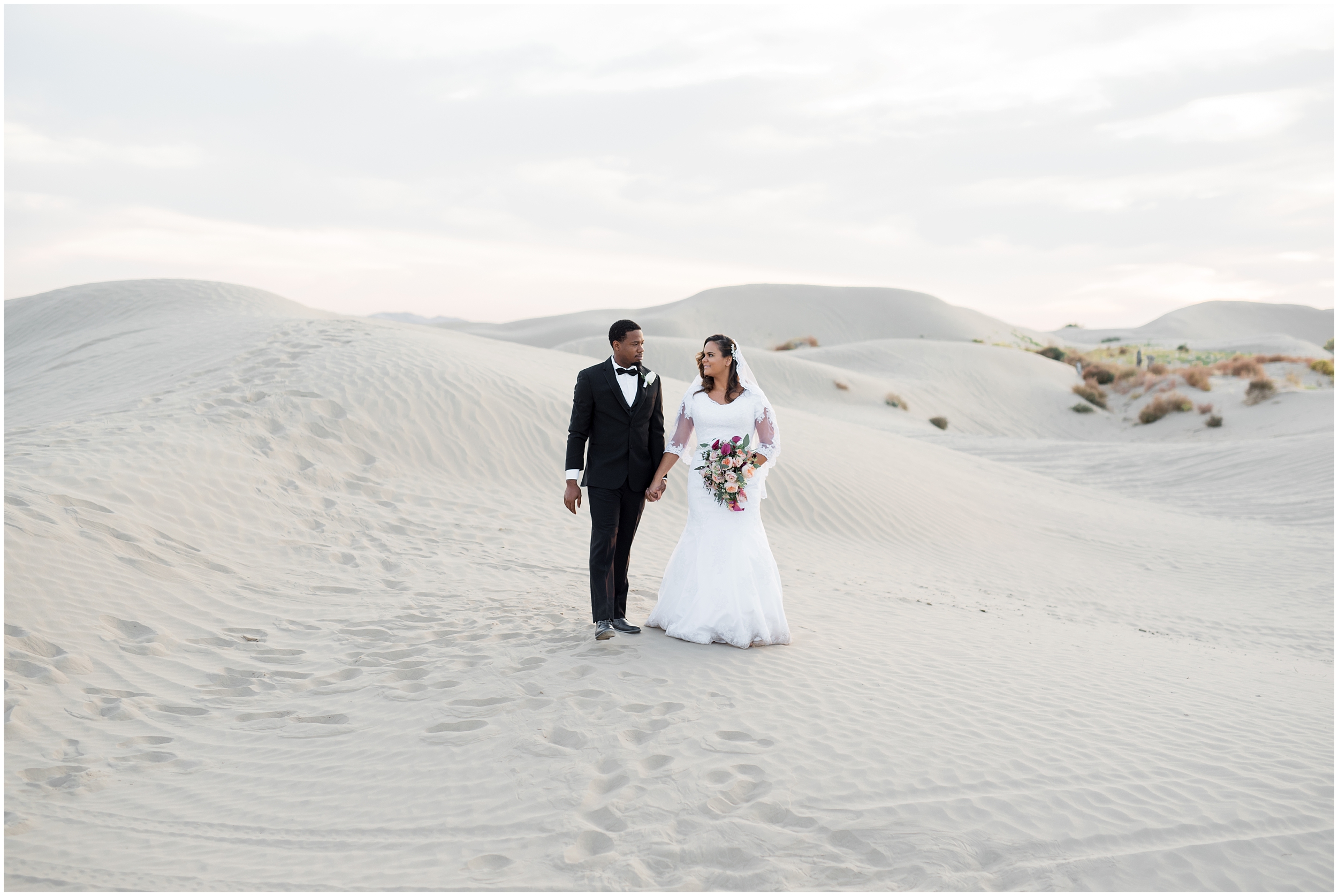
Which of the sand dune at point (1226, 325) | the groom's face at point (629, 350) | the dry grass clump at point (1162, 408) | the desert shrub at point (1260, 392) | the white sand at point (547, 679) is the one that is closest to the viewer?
the white sand at point (547, 679)

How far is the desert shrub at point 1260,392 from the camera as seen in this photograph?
24.5 m

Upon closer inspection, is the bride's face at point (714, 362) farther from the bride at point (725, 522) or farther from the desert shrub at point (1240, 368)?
the desert shrub at point (1240, 368)

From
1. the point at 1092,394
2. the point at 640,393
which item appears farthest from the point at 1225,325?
the point at 640,393

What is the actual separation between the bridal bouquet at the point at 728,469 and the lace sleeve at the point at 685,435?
0.13 m

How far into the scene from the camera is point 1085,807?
3951 mm

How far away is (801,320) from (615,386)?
206 feet

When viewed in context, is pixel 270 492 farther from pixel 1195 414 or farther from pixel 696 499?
pixel 1195 414

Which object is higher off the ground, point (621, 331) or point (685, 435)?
point (621, 331)

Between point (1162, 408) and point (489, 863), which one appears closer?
point (489, 863)

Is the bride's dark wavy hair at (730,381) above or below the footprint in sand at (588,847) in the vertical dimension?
above

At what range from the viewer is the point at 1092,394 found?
31.0 metres

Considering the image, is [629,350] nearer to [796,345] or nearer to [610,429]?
[610,429]

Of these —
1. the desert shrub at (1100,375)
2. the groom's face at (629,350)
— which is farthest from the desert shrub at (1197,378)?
the groom's face at (629,350)

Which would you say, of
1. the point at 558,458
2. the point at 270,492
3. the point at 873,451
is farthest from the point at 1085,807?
the point at 873,451
